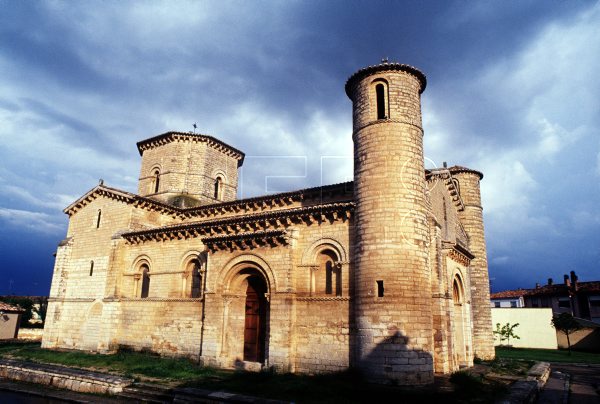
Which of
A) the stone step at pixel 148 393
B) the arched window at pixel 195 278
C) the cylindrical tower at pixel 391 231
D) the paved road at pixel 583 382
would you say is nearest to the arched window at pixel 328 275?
the cylindrical tower at pixel 391 231

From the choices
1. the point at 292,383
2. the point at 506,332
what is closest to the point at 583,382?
the point at 292,383

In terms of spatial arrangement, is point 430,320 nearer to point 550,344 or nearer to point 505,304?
point 550,344

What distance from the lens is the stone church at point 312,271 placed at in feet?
40.5

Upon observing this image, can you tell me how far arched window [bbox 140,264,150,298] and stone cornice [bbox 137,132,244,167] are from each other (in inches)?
334

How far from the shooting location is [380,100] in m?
14.4

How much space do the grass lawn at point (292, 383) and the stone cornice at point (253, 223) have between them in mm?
5177

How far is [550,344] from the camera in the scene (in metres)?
34.4

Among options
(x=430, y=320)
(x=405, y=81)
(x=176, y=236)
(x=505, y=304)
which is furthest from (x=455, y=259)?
(x=505, y=304)

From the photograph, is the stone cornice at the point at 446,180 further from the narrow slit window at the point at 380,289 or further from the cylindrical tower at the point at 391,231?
the narrow slit window at the point at 380,289

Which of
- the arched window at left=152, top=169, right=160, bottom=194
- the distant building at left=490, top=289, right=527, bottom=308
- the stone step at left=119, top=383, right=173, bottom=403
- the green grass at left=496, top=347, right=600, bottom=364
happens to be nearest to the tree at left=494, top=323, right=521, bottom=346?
the green grass at left=496, top=347, right=600, bottom=364

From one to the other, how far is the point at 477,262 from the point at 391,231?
11.1 meters

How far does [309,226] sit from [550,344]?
31509 mm

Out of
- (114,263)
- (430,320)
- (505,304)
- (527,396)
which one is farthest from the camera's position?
(505,304)

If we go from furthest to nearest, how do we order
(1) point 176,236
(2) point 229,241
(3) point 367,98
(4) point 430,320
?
(1) point 176,236 → (2) point 229,241 → (3) point 367,98 → (4) point 430,320
